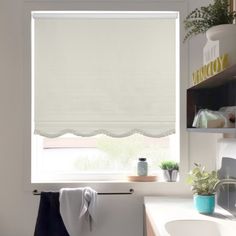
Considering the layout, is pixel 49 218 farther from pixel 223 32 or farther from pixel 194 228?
pixel 223 32

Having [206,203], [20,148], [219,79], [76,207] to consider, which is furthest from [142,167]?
[219,79]

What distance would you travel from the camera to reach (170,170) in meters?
2.51

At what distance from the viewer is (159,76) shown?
258 cm

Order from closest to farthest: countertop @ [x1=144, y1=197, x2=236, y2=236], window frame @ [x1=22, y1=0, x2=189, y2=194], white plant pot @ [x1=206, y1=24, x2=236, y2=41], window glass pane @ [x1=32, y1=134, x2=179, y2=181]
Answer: white plant pot @ [x1=206, y1=24, x2=236, y2=41] < countertop @ [x1=144, y1=197, x2=236, y2=236] < window frame @ [x1=22, y1=0, x2=189, y2=194] < window glass pane @ [x1=32, y1=134, x2=179, y2=181]

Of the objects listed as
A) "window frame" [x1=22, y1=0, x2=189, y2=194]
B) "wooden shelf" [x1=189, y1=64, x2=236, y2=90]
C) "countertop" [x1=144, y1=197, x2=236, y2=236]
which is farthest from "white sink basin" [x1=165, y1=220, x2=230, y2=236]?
"wooden shelf" [x1=189, y1=64, x2=236, y2=90]

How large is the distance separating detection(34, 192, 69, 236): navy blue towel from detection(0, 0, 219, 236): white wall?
19cm

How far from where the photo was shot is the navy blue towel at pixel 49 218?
2301mm

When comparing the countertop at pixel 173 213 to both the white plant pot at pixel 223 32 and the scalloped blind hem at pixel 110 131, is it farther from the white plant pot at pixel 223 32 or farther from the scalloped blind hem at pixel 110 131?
the white plant pot at pixel 223 32

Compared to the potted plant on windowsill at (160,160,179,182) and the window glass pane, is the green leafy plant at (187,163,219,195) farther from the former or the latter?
the window glass pane

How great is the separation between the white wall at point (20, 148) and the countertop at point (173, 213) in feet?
0.62

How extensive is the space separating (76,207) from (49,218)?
197 mm

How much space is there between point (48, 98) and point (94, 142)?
483 mm

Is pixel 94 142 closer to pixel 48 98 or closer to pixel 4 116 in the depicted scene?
pixel 48 98

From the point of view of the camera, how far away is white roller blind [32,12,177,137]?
256 centimetres
